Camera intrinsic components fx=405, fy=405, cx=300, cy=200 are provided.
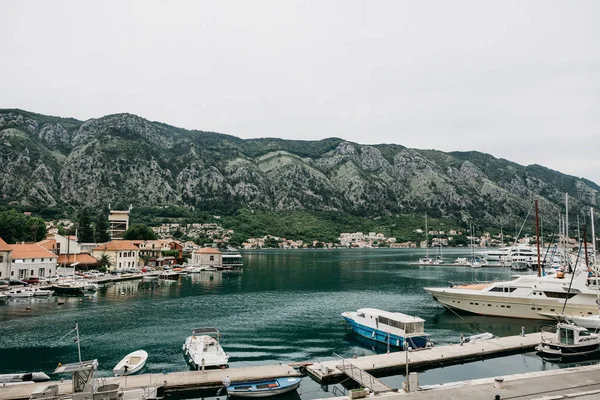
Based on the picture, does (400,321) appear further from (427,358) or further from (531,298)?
(531,298)

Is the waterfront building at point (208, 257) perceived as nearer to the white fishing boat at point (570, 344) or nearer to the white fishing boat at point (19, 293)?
the white fishing boat at point (19, 293)

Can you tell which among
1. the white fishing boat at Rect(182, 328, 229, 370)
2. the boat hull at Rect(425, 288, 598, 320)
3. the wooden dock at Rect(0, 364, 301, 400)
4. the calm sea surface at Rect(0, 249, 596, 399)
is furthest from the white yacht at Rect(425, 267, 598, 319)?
the white fishing boat at Rect(182, 328, 229, 370)

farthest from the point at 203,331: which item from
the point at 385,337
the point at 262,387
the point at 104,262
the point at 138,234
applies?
the point at 138,234

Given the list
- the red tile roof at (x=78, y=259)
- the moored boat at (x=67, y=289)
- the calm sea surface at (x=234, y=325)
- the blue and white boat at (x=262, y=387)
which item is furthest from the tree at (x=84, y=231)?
the blue and white boat at (x=262, y=387)

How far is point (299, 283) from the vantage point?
294 ft

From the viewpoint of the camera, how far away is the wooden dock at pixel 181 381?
24125 mm

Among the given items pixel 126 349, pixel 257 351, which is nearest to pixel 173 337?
pixel 126 349

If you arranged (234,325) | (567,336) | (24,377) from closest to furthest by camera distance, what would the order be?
(24,377)
(567,336)
(234,325)

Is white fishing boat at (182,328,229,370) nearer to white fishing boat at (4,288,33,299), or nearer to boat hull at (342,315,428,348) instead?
boat hull at (342,315,428,348)

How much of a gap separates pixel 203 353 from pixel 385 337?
17428 mm

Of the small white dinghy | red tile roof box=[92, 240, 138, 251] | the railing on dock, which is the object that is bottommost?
the small white dinghy

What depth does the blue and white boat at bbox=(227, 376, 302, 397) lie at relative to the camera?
25.4 meters

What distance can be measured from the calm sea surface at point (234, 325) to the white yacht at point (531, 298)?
140cm

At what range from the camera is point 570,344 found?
33219 mm
